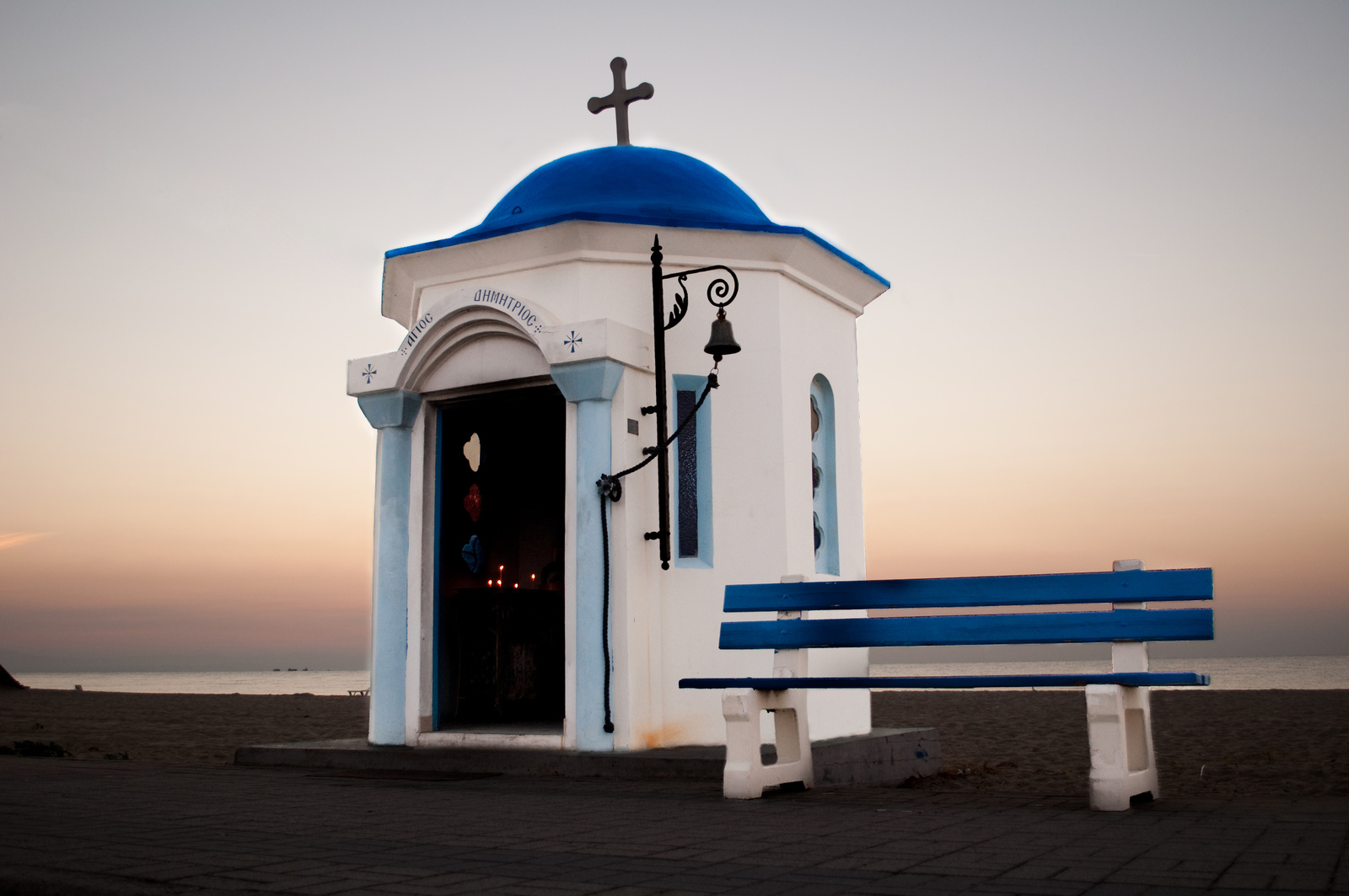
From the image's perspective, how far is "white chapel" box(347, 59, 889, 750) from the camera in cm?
843

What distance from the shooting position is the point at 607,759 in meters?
7.76

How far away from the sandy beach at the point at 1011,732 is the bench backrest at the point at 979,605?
1.60m

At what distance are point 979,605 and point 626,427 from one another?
320 cm

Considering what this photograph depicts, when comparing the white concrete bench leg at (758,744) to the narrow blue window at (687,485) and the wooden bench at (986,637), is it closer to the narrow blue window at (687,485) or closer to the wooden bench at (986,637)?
the wooden bench at (986,637)

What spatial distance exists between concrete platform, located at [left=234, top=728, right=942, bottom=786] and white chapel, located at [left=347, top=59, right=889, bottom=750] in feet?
0.94

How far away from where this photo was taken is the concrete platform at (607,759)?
24.9 feet

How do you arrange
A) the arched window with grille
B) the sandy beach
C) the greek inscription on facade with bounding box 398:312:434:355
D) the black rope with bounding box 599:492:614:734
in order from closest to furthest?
1. the black rope with bounding box 599:492:614:734
2. the greek inscription on facade with bounding box 398:312:434:355
3. the arched window with grille
4. the sandy beach

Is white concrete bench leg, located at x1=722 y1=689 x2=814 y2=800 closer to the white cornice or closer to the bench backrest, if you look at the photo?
the bench backrest

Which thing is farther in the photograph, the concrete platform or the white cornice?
the white cornice

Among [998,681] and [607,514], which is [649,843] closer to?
[998,681]

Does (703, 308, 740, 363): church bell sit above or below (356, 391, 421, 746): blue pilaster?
above

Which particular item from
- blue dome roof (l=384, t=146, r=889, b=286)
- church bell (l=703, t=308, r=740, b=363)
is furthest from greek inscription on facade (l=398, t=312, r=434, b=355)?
church bell (l=703, t=308, r=740, b=363)

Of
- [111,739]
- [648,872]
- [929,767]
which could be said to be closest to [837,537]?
[929,767]

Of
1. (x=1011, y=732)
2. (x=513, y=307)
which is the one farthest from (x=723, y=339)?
(x=1011, y=732)
